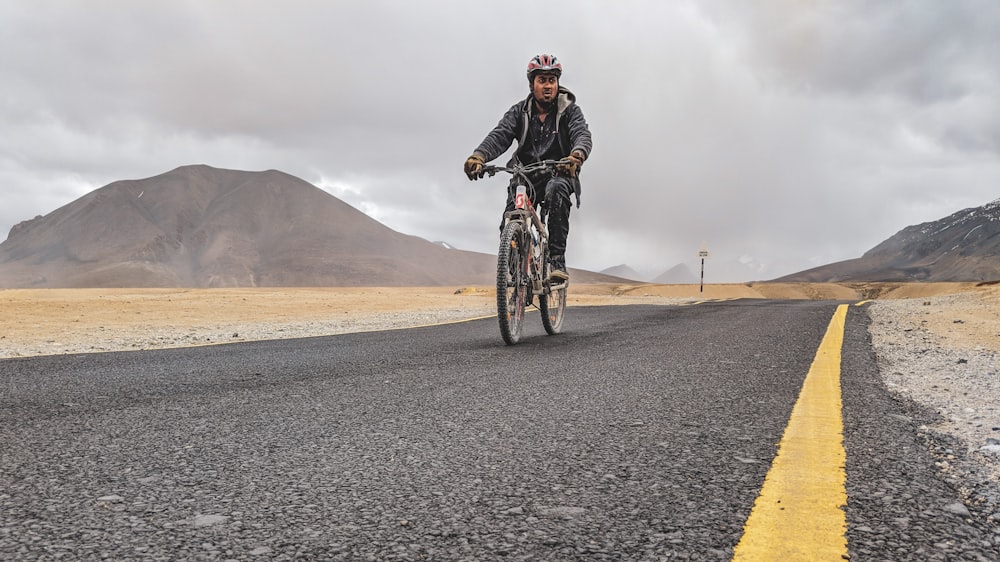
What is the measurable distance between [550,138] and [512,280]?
1.58 m

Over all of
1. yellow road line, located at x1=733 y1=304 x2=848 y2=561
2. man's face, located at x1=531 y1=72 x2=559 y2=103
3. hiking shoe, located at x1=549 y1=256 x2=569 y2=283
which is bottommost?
yellow road line, located at x1=733 y1=304 x2=848 y2=561

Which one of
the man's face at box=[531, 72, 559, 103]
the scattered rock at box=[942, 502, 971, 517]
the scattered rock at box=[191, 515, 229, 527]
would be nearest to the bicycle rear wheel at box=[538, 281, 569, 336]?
the man's face at box=[531, 72, 559, 103]

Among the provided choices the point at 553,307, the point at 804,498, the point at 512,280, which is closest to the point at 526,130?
the point at 512,280

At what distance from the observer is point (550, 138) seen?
21.3 ft

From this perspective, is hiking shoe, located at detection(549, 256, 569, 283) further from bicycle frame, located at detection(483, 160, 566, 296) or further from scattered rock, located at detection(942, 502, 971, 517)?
scattered rock, located at detection(942, 502, 971, 517)

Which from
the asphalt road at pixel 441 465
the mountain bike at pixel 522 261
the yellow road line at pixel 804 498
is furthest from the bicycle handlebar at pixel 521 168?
the yellow road line at pixel 804 498

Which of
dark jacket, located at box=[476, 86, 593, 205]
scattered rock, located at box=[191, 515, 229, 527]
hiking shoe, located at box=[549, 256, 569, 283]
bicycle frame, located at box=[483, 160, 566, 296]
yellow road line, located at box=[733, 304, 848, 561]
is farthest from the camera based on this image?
hiking shoe, located at box=[549, 256, 569, 283]

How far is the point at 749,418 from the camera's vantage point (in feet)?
8.18

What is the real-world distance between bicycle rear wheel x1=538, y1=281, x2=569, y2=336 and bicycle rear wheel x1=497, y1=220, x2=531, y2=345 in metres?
0.36

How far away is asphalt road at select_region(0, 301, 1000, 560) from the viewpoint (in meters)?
1.35

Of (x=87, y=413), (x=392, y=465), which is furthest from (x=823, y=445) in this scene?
(x=87, y=413)

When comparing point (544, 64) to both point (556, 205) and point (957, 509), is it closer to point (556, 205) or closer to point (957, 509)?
point (556, 205)

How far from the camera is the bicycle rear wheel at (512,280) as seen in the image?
5574mm

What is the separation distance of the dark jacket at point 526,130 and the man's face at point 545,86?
130 millimetres
